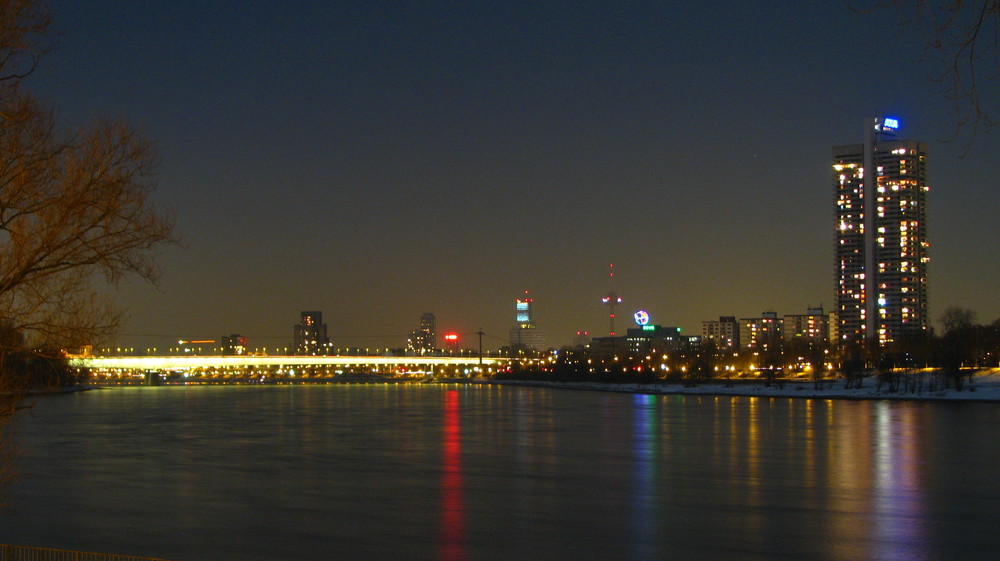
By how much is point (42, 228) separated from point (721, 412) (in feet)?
179

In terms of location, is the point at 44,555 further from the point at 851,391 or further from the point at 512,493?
the point at 851,391

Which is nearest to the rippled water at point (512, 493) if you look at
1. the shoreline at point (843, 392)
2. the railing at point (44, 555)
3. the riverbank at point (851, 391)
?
the railing at point (44, 555)

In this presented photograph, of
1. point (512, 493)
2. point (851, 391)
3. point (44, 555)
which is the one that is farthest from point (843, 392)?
point (44, 555)

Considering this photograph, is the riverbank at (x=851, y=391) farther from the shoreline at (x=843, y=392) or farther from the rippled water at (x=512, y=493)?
the rippled water at (x=512, y=493)

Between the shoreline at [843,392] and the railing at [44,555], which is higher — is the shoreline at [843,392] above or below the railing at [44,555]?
below

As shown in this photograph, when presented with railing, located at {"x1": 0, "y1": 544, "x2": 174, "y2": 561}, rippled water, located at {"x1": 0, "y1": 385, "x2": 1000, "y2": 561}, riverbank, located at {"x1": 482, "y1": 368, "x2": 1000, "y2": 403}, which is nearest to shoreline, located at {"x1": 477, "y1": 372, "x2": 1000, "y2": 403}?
riverbank, located at {"x1": 482, "y1": 368, "x2": 1000, "y2": 403}

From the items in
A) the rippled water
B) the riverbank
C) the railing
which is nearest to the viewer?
the railing

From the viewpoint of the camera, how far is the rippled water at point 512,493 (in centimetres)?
1638

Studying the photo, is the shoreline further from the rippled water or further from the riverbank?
the rippled water

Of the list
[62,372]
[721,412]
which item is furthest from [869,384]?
[62,372]

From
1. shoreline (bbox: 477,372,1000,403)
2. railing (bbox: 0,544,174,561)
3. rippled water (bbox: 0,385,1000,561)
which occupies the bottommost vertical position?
shoreline (bbox: 477,372,1000,403)

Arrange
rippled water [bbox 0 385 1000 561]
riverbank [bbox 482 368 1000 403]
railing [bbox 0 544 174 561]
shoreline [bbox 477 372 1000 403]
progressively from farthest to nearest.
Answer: riverbank [bbox 482 368 1000 403]
shoreline [bbox 477 372 1000 403]
rippled water [bbox 0 385 1000 561]
railing [bbox 0 544 174 561]

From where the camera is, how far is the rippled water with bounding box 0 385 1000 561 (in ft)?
53.7

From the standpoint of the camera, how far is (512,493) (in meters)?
22.5
